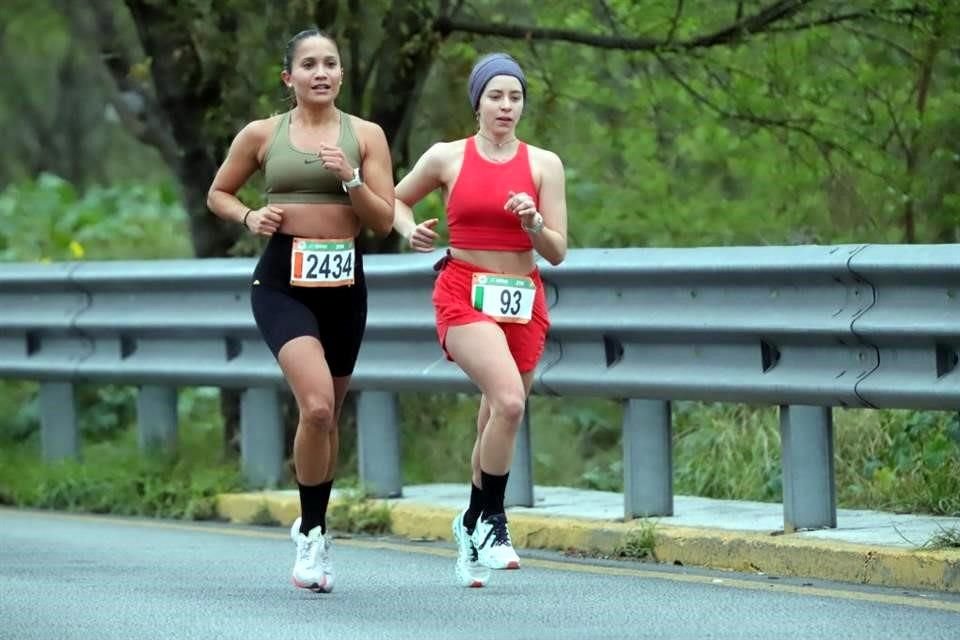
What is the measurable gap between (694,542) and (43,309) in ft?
15.1

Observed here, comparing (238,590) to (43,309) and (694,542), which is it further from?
(43,309)

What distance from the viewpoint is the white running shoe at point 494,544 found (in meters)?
7.86

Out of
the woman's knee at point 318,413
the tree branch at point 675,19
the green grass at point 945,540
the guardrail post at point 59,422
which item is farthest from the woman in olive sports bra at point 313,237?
the guardrail post at point 59,422

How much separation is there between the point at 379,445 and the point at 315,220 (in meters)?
2.44

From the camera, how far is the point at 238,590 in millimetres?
7914

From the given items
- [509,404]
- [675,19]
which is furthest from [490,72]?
[675,19]

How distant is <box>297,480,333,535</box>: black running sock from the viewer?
314 inches

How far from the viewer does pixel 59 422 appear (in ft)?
39.3

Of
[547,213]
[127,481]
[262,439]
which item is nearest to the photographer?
[547,213]

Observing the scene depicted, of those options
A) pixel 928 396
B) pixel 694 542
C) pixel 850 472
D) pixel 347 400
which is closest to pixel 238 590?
pixel 694 542

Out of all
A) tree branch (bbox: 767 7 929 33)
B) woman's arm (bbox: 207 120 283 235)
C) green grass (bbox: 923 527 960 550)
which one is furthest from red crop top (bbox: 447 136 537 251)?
tree branch (bbox: 767 7 929 33)

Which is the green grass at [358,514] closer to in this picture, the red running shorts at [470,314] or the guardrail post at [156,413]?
the guardrail post at [156,413]

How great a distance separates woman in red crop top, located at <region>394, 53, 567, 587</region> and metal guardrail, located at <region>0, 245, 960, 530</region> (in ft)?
2.80

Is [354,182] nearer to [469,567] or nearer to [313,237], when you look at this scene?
[313,237]
